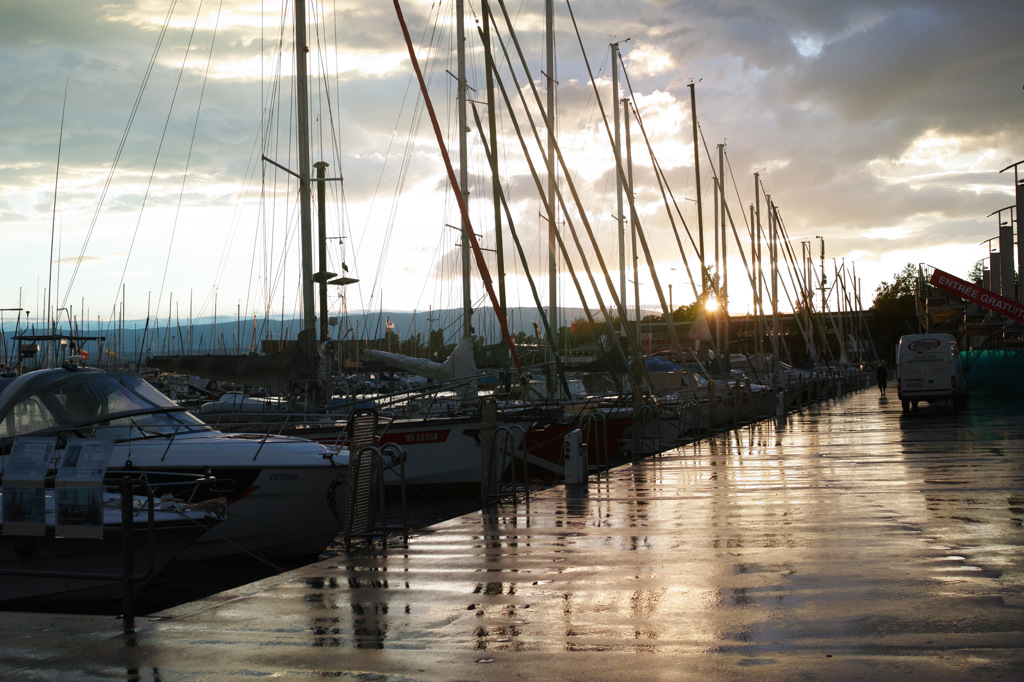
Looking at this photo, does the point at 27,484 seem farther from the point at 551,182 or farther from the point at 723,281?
the point at 723,281

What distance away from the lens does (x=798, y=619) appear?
5.73 m

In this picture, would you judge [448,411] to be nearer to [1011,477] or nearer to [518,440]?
[518,440]

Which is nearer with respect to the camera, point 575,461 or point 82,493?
point 82,493

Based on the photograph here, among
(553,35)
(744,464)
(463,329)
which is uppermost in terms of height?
(553,35)

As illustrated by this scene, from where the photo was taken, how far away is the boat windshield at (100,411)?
38.6 ft

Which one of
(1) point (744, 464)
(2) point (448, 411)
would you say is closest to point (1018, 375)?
(1) point (744, 464)

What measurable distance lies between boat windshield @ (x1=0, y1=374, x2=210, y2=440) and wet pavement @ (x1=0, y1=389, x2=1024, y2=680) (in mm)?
4703

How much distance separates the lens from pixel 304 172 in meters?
19.0

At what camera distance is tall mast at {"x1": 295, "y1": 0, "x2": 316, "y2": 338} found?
60.2 feet

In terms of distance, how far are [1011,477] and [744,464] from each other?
486cm

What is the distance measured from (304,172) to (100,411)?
8199 mm

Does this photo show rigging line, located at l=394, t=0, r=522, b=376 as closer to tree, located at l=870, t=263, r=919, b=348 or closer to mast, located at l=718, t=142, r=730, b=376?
mast, located at l=718, t=142, r=730, b=376

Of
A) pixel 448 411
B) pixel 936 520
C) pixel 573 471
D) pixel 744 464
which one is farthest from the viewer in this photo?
pixel 448 411

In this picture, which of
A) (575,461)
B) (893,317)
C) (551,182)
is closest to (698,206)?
(551,182)
